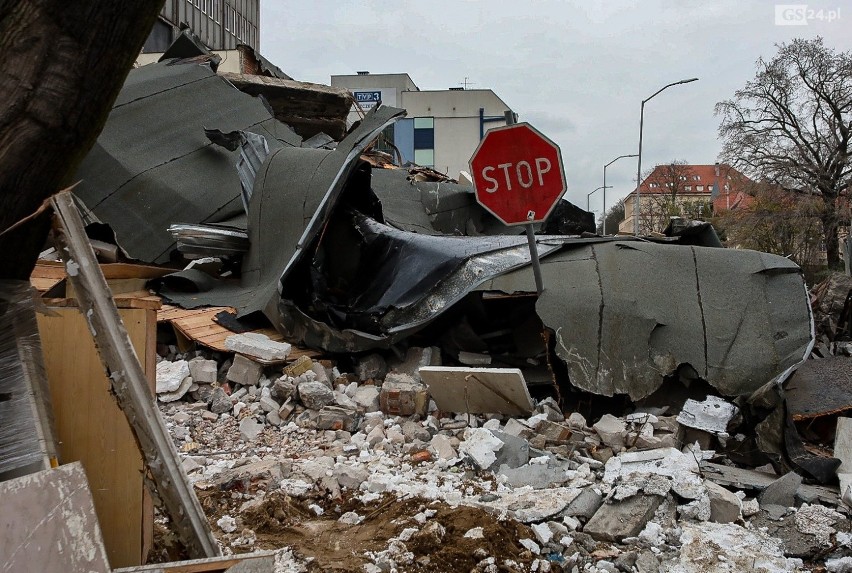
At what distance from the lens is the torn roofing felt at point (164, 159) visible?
8.30m

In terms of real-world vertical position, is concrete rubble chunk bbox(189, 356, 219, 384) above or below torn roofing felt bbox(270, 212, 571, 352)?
below

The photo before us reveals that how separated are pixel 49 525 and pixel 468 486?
254cm

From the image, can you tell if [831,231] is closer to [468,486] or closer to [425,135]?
[425,135]

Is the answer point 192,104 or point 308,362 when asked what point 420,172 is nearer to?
point 192,104

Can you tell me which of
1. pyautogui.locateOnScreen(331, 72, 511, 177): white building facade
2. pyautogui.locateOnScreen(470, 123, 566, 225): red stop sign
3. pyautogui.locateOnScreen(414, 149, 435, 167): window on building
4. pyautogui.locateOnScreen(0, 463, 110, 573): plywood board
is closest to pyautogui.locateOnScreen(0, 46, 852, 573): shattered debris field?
pyautogui.locateOnScreen(0, 463, 110, 573): plywood board

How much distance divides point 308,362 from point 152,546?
3.09 metres

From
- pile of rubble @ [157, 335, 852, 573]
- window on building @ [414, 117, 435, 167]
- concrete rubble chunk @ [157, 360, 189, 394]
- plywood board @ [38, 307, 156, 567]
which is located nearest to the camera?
plywood board @ [38, 307, 156, 567]

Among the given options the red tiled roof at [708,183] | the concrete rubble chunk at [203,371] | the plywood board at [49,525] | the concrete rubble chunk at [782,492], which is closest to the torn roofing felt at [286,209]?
the concrete rubble chunk at [203,371]

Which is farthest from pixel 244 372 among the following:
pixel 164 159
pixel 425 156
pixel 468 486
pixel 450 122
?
pixel 450 122

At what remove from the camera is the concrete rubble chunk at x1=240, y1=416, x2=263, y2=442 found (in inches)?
189

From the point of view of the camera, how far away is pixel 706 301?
17.3 feet

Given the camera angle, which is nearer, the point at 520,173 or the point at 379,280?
the point at 520,173

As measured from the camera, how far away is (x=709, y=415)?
4.67 m

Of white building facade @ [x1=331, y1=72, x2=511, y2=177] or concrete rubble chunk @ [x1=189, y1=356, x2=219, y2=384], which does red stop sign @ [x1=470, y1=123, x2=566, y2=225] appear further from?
white building facade @ [x1=331, y1=72, x2=511, y2=177]
